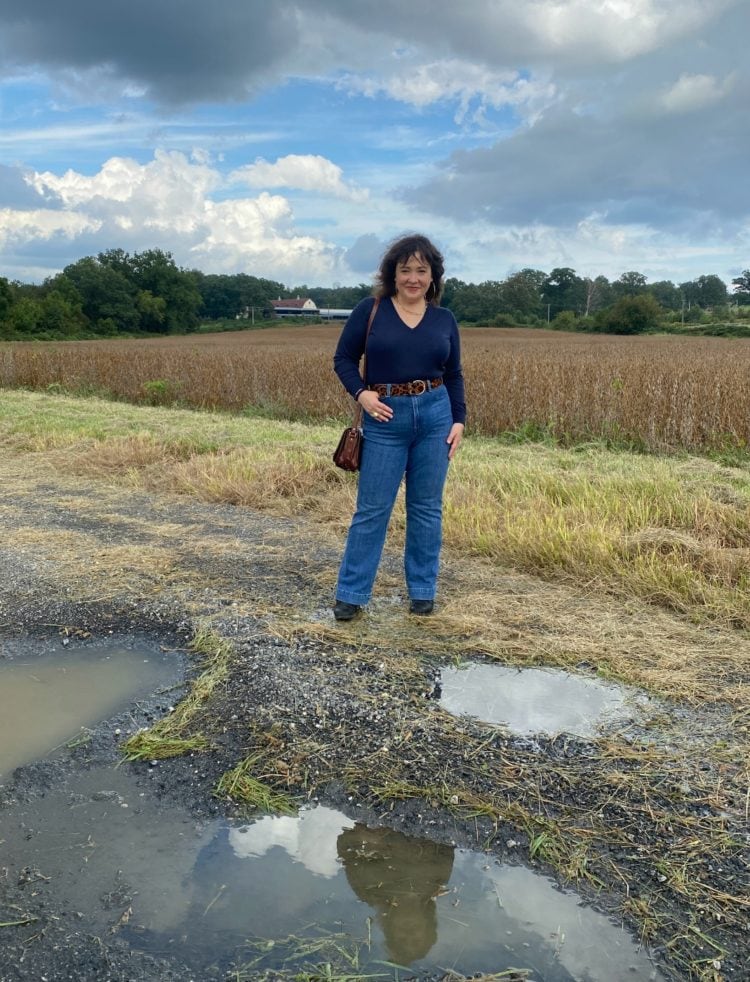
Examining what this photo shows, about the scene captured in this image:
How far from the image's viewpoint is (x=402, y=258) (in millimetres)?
3598

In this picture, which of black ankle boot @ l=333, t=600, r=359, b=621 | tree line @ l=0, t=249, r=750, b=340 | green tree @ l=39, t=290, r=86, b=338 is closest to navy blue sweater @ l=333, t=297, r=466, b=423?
black ankle boot @ l=333, t=600, r=359, b=621

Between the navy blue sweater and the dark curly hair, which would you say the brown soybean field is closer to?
the navy blue sweater

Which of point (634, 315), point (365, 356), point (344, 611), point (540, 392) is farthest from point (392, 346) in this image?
point (634, 315)

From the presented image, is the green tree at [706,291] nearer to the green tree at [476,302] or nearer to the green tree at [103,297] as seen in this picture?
the green tree at [476,302]

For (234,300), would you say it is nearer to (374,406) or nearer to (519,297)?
(519,297)

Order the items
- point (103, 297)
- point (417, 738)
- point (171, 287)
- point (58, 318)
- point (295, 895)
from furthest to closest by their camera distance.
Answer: point (171, 287) → point (103, 297) → point (58, 318) → point (417, 738) → point (295, 895)

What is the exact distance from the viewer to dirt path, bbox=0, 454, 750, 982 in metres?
2.10

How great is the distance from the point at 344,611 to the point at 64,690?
1.37m

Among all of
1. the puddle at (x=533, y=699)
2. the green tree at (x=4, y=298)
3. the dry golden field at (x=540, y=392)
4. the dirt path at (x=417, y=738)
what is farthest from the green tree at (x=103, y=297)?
the puddle at (x=533, y=699)

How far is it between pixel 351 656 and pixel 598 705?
1.11 metres

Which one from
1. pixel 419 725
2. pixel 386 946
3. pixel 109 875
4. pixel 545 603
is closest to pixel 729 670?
pixel 545 603

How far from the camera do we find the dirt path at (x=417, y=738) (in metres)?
2.10

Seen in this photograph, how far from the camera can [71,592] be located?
14.4 ft

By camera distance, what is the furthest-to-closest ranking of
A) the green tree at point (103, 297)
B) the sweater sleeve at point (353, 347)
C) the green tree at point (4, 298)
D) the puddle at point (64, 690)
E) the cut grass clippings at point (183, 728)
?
1. the green tree at point (103, 297)
2. the green tree at point (4, 298)
3. the sweater sleeve at point (353, 347)
4. the puddle at point (64, 690)
5. the cut grass clippings at point (183, 728)
